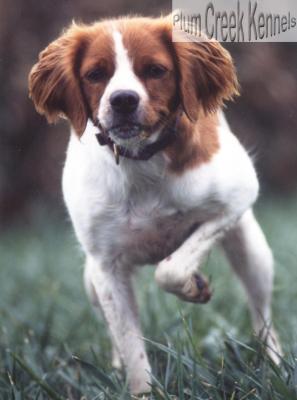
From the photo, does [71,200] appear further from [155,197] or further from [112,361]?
[112,361]

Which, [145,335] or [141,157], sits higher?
[141,157]

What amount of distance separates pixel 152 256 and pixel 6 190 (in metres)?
5.14

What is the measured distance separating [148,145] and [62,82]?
0.41 meters

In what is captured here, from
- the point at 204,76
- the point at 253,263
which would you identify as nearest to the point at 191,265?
the point at 204,76

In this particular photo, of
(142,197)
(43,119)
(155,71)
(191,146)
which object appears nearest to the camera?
(155,71)

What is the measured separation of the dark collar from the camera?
12.4ft

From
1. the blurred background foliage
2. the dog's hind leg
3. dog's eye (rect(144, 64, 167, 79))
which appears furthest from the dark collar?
the blurred background foliage

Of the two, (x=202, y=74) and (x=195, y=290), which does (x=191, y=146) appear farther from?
(x=195, y=290)

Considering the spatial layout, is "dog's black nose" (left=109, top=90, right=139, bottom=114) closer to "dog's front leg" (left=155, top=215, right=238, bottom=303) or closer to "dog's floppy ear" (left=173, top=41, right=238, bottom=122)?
"dog's floppy ear" (left=173, top=41, right=238, bottom=122)

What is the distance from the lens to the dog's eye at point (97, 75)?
11.9 ft

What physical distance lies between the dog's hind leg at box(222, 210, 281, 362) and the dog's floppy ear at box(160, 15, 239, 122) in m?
0.92

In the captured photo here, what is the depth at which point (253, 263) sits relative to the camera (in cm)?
466

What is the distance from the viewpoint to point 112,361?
4.61 m

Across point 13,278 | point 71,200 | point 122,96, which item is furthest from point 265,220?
point 122,96
